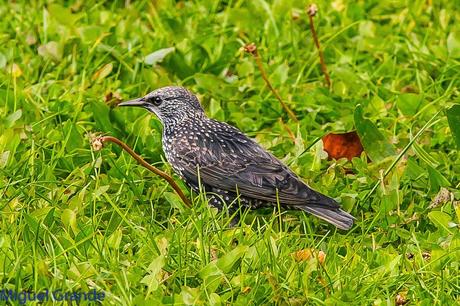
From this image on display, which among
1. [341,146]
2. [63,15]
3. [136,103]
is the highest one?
[136,103]

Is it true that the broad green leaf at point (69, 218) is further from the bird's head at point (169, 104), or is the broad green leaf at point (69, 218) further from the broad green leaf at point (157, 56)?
the broad green leaf at point (157, 56)

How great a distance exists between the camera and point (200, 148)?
6488 mm

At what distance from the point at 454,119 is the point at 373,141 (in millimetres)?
497

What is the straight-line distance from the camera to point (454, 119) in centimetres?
651

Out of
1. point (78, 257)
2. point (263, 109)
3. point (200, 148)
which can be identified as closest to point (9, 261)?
point (78, 257)

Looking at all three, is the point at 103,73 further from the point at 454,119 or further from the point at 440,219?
the point at 440,219

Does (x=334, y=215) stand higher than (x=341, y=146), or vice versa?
(x=334, y=215)

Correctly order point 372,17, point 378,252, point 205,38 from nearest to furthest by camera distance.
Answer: point 378,252, point 205,38, point 372,17

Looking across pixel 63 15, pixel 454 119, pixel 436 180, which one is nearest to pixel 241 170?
pixel 436 180

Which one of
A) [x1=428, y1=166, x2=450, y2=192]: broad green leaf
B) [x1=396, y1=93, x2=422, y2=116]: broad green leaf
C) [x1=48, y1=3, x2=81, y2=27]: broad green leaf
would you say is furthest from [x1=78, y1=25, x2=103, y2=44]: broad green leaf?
[x1=428, y1=166, x2=450, y2=192]: broad green leaf

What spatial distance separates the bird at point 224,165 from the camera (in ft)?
19.8

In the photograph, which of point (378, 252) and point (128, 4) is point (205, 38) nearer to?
point (128, 4)

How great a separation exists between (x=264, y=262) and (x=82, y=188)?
1287 mm

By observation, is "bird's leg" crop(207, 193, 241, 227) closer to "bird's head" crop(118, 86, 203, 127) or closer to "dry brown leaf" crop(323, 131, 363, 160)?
"bird's head" crop(118, 86, 203, 127)
